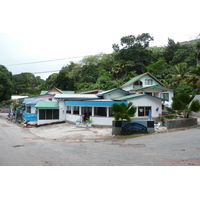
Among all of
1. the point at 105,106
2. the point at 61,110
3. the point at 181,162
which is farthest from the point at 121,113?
the point at 61,110

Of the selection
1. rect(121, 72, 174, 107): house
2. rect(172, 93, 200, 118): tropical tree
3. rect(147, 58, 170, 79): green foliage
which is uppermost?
rect(147, 58, 170, 79): green foliage

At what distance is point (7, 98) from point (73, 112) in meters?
22.5

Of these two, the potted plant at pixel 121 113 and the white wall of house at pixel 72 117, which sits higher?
the potted plant at pixel 121 113

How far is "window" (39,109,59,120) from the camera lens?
21938 mm

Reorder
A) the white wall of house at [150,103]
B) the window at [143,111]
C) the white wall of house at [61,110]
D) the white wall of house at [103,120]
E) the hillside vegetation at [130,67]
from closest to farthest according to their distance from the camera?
the white wall of house at [103,120], the white wall of house at [150,103], the window at [143,111], the white wall of house at [61,110], the hillside vegetation at [130,67]

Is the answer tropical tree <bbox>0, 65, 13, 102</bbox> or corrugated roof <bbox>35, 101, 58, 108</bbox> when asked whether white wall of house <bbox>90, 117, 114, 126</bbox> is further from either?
tropical tree <bbox>0, 65, 13, 102</bbox>

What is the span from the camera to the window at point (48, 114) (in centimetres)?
2194

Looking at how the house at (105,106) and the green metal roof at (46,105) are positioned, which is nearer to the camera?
the house at (105,106)

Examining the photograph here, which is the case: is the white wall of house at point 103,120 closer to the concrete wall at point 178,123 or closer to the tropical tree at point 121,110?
the tropical tree at point 121,110

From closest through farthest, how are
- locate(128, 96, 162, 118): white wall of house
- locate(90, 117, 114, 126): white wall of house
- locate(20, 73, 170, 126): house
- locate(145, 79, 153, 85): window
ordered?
locate(90, 117, 114, 126): white wall of house, locate(20, 73, 170, 126): house, locate(128, 96, 162, 118): white wall of house, locate(145, 79, 153, 85): window

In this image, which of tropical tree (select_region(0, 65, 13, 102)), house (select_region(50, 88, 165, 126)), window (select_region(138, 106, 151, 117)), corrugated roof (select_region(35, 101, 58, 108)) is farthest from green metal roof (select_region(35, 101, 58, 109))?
tropical tree (select_region(0, 65, 13, 102))

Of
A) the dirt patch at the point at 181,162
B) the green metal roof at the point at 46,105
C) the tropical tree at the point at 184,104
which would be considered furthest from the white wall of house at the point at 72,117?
the dirt patch at the point at 181,162

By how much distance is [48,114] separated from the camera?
22250 millimetres

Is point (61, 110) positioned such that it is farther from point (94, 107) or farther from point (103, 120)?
point (103, 120)
